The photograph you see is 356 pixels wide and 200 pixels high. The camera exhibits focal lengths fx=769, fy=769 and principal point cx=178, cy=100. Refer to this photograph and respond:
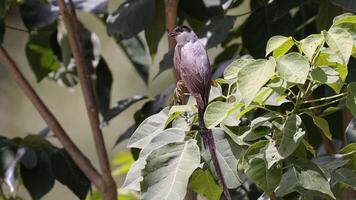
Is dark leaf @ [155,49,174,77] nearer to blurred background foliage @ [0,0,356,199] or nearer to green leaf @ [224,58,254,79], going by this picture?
blurred background foliage @ [0,0,356,199]

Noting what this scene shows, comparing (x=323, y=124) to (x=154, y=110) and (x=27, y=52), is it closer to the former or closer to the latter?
(x=154, y=110)

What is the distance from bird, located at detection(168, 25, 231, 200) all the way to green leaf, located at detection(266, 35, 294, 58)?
0.11 m

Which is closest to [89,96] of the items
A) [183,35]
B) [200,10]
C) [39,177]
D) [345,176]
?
[39,177]

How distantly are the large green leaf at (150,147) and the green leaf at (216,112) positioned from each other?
0.22 feet

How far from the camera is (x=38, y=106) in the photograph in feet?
5.85

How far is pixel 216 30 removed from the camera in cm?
159

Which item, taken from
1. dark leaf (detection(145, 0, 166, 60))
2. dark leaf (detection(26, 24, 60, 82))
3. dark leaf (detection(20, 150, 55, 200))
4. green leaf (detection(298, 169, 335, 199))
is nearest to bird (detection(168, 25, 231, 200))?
green leaf (detection(298, 169, 335, 199))

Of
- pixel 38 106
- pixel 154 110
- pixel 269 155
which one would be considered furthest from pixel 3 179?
pixel 269 155

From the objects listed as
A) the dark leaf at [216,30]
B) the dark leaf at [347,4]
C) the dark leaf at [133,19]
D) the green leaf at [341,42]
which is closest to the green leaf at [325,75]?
the green leaf at [341,42]

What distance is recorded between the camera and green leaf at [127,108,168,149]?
3.76 ft

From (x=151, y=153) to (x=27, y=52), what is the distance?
1079 mm

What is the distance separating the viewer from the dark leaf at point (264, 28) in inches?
63.5

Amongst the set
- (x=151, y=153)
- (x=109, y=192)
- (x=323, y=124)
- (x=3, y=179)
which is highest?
(x=151, y=153)

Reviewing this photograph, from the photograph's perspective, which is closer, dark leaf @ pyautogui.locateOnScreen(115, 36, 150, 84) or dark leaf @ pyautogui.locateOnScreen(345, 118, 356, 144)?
dark leaf @ pyautogui.locateOnScreen(345, 118, 356, 144)
